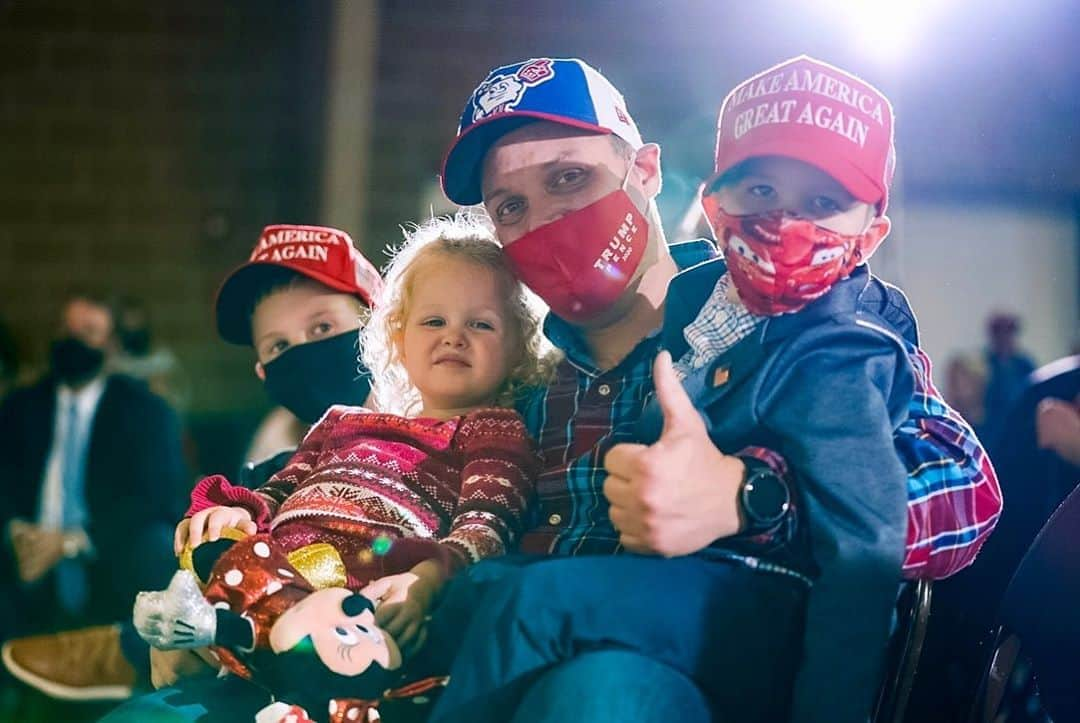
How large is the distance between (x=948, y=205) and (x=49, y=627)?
3386mm

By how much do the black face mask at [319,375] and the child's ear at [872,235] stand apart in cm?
77

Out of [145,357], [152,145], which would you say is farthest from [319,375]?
[152,145]

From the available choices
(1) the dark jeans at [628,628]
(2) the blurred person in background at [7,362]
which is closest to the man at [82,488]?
(2) the blurred person in background at [7,362]

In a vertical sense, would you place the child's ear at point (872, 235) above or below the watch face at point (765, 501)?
above

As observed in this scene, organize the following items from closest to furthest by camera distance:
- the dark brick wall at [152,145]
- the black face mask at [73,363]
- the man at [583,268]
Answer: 1. the man at [583,268]
2. the black face mask at [73,363]
3. the dark brick wall at [152,145]

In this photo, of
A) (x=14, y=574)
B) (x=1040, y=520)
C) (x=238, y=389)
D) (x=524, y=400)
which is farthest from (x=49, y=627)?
(x=1040, y=520)

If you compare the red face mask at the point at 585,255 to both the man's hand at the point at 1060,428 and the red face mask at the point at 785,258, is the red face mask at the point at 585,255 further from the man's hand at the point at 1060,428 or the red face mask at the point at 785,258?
the man's hand at the point at 1060,428

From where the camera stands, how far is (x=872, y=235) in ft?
4.17

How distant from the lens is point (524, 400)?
5.41 ft

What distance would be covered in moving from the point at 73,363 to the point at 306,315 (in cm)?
266

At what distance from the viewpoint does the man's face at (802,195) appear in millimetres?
1241

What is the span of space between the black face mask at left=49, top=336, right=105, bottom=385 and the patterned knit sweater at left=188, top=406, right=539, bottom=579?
9.02ft

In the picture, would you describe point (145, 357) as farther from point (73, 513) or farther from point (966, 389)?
point (966, 389)

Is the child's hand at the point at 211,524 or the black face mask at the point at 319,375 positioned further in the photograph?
the black face mask at the point at 319,375
